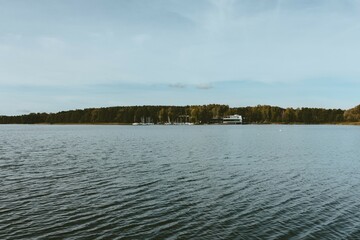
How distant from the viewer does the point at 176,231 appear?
21234 mm

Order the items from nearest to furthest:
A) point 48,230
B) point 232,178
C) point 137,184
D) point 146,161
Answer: point 48,230, point 137,184, point 232,178, point 146,161

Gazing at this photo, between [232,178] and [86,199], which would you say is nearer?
[86,199]

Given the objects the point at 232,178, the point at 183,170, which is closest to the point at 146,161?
the point at 183,170

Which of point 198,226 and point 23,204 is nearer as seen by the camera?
point 198,226

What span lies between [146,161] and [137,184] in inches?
748

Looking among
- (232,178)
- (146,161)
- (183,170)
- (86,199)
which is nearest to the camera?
(86,199)

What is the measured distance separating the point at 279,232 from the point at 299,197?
9.82 m

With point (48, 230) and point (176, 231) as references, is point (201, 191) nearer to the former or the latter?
point (176, 231)

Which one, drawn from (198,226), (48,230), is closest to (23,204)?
(48,230)

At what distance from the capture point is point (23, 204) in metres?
26.6

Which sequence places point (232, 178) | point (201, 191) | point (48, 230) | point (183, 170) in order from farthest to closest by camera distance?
point (183, 170) < point (232, 178) < point (201, 191) < point (48, 230)

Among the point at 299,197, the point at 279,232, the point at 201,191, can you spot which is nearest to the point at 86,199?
the point at 201,191

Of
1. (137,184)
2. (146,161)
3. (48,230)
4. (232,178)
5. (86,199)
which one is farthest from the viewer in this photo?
(146,161)

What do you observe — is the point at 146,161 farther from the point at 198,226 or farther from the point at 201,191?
the point at 198,226
